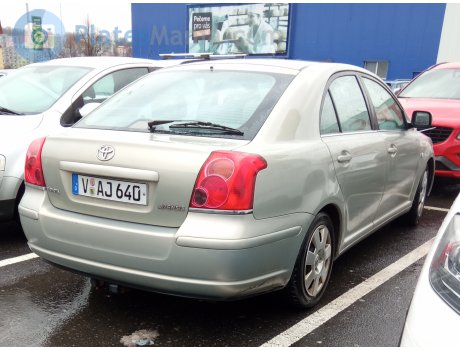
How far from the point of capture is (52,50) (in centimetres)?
3484

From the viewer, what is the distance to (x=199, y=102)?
3035mm

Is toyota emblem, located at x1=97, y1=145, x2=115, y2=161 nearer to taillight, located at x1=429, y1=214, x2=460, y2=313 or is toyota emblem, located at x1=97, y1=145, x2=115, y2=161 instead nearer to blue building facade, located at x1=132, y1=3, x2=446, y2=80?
taillight, located at x1=429, y1=214, x2=460, y2=313

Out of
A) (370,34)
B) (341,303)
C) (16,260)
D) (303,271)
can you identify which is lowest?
(16,260)

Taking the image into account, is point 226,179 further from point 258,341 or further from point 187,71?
point 187,71

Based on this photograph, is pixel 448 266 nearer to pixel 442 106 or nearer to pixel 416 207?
pixel 416 207

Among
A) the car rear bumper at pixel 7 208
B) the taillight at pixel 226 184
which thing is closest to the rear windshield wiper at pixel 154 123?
the taillight at pixel 226 184

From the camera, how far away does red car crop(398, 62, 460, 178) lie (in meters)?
6.09

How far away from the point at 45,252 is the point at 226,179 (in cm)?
123

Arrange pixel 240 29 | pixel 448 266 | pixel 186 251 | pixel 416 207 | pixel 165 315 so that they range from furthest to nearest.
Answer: pixel 240 29 < pixel 416 207 < pixel 165 315 < pixel 186 251 < pixel 448 266

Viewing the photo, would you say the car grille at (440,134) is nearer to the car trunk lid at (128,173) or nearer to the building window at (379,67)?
the car trunk lid at (128,173)

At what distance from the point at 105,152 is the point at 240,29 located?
30.9 metres

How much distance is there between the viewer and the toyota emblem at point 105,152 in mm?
2584

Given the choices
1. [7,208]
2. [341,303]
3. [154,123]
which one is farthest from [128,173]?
[7,208]

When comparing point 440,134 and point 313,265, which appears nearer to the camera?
point 313,265
